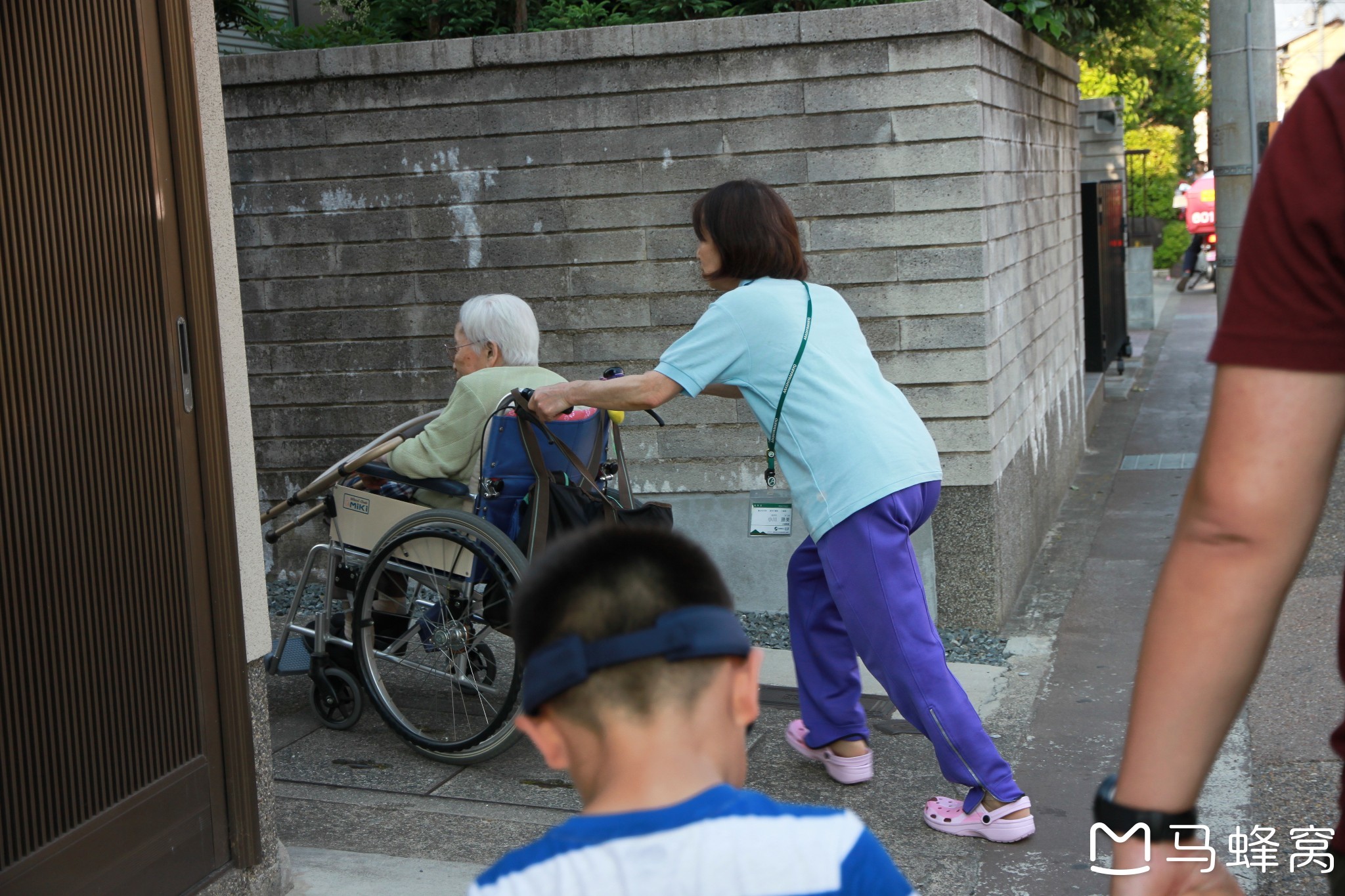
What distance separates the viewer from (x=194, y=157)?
3.20 m

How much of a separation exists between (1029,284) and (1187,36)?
68.5 ft

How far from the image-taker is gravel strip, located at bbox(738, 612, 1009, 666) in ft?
18.4

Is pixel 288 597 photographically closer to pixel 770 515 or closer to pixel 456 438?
pixel 456 438

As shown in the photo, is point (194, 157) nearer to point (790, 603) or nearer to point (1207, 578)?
point (790, 603)

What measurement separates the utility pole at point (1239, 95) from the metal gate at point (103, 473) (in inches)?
234

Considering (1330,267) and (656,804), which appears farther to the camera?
(656,804)

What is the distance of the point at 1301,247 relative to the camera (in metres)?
1.27

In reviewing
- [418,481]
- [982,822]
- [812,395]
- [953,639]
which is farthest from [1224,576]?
[953,639]

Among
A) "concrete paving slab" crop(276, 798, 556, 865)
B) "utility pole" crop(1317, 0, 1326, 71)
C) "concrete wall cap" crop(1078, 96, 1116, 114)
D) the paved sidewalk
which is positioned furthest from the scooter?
"concrete paving slab" crop(276, 798, 556, 865)

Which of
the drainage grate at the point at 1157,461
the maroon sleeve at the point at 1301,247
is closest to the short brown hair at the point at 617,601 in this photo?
the maroon sleeve at the point at 1301,247

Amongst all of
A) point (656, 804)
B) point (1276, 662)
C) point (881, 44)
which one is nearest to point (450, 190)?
point (881, 44)

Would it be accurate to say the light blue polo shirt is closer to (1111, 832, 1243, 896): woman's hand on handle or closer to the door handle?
the door handle

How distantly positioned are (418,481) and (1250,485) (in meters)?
3.58

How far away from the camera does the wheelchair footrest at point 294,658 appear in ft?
15.7
